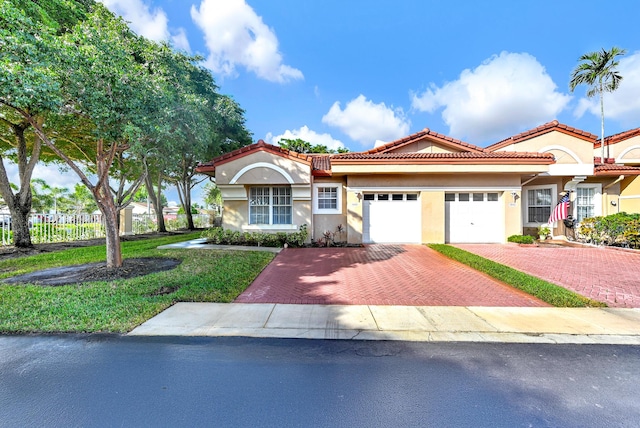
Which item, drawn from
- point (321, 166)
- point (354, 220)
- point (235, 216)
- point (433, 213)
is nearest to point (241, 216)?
point (235, 216)

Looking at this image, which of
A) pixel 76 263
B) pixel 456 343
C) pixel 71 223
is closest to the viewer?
pixel 456 343

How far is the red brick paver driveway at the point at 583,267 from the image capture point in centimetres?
648

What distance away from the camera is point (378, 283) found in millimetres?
7270

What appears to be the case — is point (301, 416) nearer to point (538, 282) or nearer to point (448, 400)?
point (448, 400)

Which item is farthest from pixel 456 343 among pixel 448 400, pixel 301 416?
pixel 301 416

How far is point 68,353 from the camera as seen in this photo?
3799mm

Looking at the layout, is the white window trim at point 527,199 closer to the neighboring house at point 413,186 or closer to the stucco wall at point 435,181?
the neighboring house at point 413,186

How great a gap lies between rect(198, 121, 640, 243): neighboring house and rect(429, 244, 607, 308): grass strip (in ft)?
14.0

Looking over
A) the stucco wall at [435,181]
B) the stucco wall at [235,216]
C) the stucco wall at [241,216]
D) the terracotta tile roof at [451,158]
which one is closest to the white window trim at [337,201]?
the stucco wall at [241,216]

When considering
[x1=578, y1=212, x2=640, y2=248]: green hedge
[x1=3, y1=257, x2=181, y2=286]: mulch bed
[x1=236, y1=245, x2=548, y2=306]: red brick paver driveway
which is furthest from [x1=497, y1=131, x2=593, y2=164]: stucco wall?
[x1=3, y1=257, x2=181, y2=286]: mulch bed

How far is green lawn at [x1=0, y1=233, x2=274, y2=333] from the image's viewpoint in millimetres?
4652

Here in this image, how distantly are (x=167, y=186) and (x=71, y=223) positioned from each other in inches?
471

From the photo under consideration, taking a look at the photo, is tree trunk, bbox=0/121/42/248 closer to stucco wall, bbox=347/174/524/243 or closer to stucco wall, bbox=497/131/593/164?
stucco wall, bbox=347/174/524/243

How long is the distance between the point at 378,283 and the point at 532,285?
3.58 m
